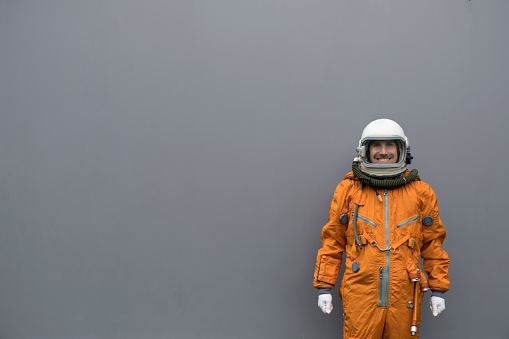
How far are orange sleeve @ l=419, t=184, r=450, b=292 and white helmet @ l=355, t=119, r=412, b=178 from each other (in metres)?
0.19

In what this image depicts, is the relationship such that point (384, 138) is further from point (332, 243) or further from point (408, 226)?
point (332, 243)

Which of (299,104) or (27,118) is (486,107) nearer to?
(299,104)

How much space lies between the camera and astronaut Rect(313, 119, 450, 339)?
228cm

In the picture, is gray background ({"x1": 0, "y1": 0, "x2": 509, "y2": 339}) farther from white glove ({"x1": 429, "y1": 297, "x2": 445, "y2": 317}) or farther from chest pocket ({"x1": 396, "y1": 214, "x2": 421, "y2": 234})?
chest pocket ({"x1": 396, "y1": 214, "x2": 421, "y2": 234})

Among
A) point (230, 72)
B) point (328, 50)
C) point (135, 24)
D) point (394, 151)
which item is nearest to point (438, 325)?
point (394, 151)

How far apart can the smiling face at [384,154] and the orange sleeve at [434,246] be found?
23 centimetres

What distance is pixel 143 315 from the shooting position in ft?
9.71

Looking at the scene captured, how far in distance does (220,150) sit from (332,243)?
946mm

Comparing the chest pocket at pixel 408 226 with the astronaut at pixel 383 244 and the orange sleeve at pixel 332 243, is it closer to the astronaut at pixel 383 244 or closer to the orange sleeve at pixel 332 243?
the astronaut at pixel 383 244

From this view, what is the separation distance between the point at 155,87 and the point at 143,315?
57.2 inches

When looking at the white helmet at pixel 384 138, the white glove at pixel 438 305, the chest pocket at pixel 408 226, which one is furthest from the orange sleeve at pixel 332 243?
the white glove at pixel 438 305

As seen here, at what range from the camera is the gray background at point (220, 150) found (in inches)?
113

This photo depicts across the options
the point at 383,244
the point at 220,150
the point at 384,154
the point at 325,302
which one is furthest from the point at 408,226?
the point at 220,150

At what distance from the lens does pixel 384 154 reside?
247cm
